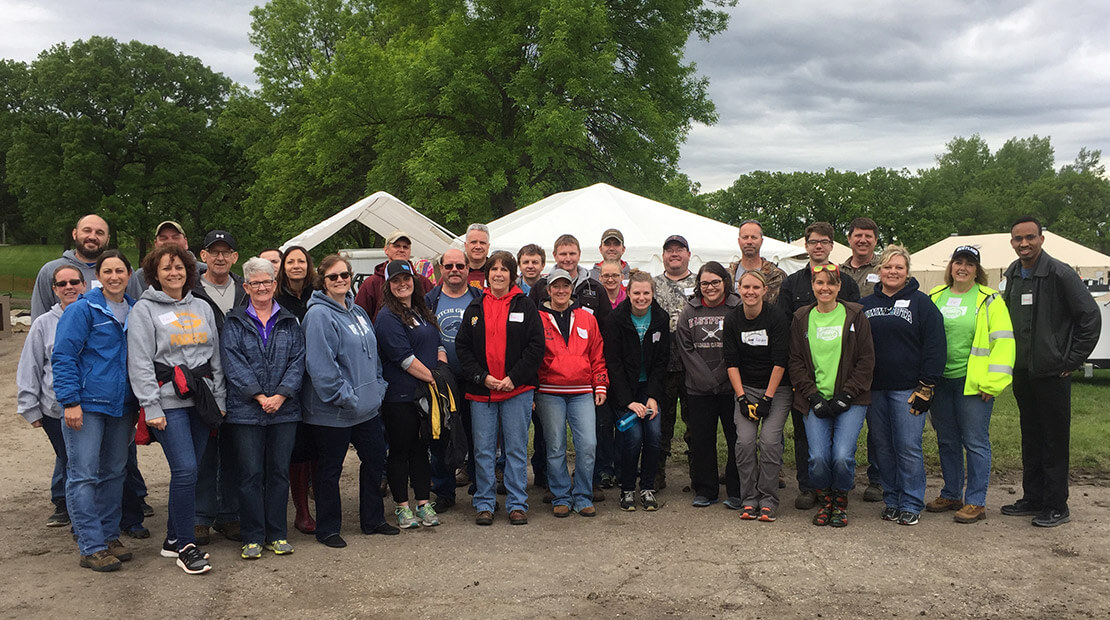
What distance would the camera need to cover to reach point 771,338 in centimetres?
597

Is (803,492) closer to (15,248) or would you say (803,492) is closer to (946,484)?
(946,484)

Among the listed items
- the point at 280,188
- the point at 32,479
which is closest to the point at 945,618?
the point at 32,479

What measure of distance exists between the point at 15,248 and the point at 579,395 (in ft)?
199

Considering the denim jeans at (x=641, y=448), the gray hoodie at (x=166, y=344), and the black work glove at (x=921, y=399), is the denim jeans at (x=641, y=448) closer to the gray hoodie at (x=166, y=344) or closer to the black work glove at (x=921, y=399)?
the black work glove at (x=921, y=399)

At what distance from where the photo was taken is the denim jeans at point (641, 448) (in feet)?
20.5

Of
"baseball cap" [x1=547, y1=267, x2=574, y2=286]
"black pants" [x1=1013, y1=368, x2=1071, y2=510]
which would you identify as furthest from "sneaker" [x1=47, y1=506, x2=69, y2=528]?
"black pants" [x1=1013, y1=368, x2=1071, y2=510]

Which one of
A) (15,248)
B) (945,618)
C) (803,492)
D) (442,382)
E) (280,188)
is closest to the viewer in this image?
(945,618)

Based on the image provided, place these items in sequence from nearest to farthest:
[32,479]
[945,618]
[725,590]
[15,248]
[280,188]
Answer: [945,618]
[725,590]
[32,479]
[280,188]
[15,248]

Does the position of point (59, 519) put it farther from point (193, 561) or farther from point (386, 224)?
point (386, 224)

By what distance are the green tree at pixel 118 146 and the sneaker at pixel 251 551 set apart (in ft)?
112

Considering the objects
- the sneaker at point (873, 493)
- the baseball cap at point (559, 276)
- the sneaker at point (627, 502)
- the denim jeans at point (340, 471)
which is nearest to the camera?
the denim jeans at point (340, 471)

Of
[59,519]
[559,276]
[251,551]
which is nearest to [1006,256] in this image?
[559,276]

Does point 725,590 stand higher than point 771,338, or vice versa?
point 771,338

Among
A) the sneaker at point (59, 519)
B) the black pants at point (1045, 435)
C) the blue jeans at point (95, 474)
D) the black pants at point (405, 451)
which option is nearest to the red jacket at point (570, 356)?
the black pants at point (405, 451)
